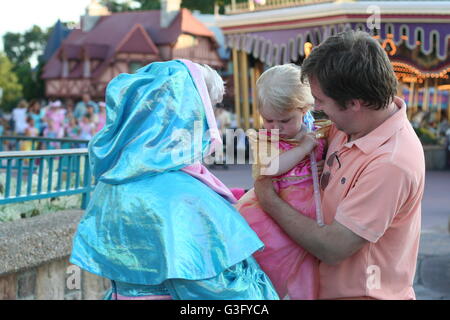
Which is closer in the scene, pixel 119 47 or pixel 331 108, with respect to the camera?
pixel 331 108

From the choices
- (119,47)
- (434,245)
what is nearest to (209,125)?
(434,245)

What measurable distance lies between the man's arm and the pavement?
3.00 metres

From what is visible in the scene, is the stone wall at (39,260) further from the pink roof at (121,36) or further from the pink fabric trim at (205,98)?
the pink roof at (121,36)

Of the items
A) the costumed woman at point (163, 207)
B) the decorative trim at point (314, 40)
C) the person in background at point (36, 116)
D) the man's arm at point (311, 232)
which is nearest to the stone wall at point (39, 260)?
the costumed woman at point (163, 207)

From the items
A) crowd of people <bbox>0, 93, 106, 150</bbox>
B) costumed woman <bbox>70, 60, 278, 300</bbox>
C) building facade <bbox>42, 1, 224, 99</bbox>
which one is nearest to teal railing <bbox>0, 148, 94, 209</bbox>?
costumed woman <bbox>70, 60, 278, 300</bbox>

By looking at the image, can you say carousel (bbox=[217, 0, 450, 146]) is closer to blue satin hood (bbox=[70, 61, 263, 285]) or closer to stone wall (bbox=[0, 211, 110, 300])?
stone wall (bbox=[0, 211, 110, 300])

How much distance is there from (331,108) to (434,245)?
4.88 meters

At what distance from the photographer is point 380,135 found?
70.5 inches

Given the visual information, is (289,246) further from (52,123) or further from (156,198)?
(52,123)

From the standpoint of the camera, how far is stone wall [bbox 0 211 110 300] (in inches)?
135

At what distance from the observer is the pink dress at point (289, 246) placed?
A: 6.28ft

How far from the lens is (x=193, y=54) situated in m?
29.5

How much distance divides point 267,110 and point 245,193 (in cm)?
32
